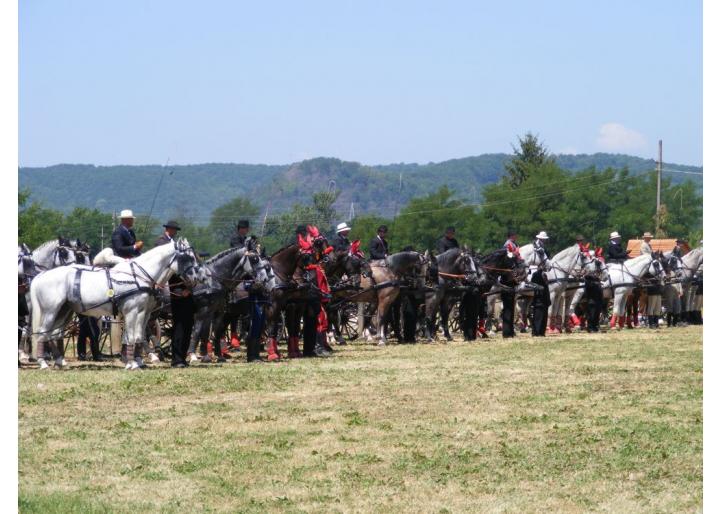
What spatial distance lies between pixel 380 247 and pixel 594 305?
657cm

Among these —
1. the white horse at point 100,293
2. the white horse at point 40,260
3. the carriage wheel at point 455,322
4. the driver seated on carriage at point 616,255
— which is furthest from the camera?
the driver seated on carriage at point 616,255

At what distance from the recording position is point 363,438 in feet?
43.4

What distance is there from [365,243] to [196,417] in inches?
2113

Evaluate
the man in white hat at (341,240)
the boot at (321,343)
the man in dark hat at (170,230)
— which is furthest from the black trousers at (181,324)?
the man in white hat at (341,240)

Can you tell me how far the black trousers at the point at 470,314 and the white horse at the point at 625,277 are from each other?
5611 mm

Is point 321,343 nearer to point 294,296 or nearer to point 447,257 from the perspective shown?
point 294,296

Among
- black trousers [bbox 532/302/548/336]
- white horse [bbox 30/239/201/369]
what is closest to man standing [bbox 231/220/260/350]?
white horse [bbox 30/239/201/369]

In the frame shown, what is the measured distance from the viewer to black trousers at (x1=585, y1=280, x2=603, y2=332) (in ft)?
107

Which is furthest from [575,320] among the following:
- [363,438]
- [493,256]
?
[363,438]

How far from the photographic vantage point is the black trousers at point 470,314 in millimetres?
29391

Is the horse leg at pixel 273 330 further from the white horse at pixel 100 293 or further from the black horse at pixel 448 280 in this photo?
the black horse at pixel 448 280

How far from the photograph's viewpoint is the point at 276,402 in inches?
635
